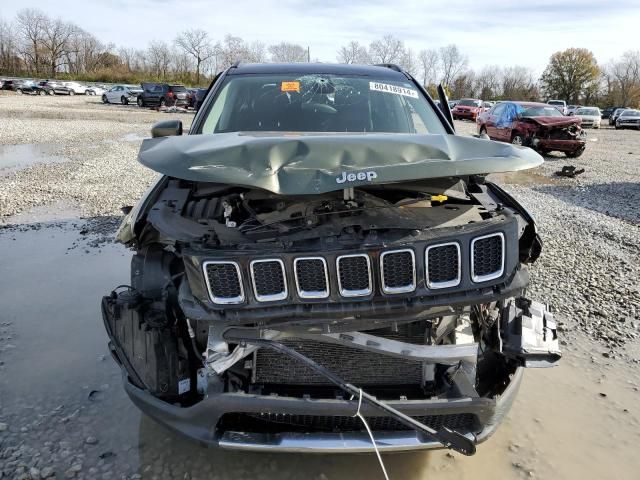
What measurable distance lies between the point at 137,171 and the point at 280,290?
30.3 ft

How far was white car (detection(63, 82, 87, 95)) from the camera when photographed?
49.7 metres

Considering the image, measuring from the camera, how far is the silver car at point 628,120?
106 ft

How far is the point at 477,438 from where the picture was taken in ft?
7.15

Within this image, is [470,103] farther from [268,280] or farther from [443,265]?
[268,280]

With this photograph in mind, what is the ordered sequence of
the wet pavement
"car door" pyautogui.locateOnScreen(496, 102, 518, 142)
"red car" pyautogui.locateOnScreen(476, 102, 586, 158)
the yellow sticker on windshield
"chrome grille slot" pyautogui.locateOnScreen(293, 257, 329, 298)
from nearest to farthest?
1. "chrome grille slot" pyautogui.locateOnScreen(293, 257, 329, 298)
2. the wet pavement
3. the yellow sticker on windshield
4. "red car" pyautogui.locateOnScreen(476, 102, 586, 158)
5. "car door" pyautogui.locateOnScreen(496, 102, 518, 142)

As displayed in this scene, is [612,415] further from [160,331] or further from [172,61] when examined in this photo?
[172,61]

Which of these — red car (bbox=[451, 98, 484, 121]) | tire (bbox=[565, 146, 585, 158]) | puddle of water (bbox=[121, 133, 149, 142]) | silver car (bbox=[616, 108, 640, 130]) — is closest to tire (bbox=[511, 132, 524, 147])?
tire (bbox=[565, 146, 585, 158])

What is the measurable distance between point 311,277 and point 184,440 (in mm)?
1228

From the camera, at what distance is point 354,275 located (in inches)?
80.0

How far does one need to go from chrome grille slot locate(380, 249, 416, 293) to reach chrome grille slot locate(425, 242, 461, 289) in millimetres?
67

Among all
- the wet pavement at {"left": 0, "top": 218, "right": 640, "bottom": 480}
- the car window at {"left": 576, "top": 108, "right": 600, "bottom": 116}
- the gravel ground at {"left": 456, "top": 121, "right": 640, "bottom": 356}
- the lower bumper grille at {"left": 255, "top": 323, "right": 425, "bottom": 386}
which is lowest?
the wet pavement at {"left": 0, "top": 218, "right": 640, "bottom": 480}

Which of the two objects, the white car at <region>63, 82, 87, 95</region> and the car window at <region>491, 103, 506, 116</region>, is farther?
the white car at <region>63, 82, 87, 95</region>

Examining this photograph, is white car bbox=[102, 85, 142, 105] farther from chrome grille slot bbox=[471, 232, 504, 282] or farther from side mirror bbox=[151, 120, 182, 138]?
chrome grille slot bbox=[471, 232, 504, 282]

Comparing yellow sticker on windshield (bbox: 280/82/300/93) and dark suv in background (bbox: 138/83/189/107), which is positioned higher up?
dark suv in background (bbox: 138/83/189/107)
